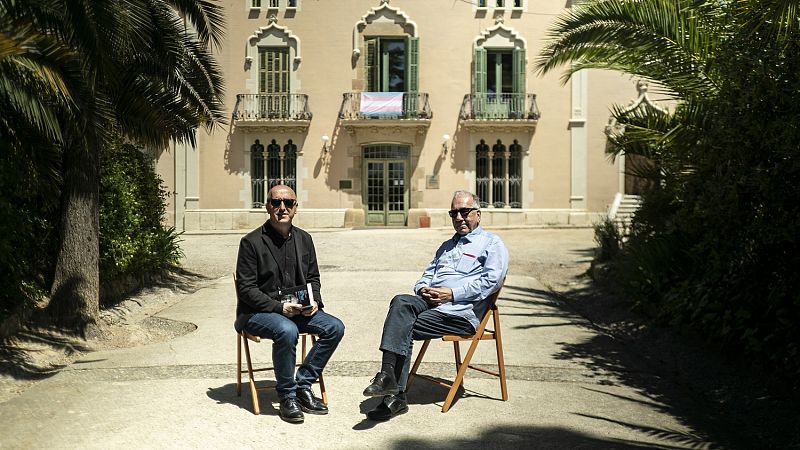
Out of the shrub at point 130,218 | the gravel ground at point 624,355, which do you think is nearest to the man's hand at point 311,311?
the gravel ground at point 624,355

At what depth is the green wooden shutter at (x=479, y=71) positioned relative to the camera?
26078 mm

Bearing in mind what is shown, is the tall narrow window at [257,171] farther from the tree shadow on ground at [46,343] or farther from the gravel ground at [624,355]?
the tree shadow on ground at [46,343]

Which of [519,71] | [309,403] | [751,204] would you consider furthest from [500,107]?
[309,403]

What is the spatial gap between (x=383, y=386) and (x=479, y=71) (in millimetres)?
22112

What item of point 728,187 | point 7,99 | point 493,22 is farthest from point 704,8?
point 493,22

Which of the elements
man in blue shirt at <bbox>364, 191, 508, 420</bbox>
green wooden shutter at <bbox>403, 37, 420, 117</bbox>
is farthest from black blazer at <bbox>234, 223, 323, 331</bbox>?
green wooden shutter at <bbox>403, 37, 420, 117</bbox>

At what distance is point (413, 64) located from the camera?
2595cm

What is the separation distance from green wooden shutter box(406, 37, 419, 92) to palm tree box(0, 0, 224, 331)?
15.0 meters

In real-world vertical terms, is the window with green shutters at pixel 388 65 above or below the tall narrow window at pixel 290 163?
above

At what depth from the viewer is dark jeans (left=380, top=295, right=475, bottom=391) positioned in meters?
5.18

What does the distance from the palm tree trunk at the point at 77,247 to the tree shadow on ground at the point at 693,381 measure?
4.68 meters

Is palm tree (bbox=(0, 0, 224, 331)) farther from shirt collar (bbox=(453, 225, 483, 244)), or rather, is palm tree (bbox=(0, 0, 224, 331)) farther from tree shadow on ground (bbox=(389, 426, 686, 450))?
tree shadow on ground (bbox=(389, 426, 686, 450))

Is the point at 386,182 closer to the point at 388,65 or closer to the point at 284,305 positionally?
the point at 388,65

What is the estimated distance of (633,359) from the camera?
23.5ft
